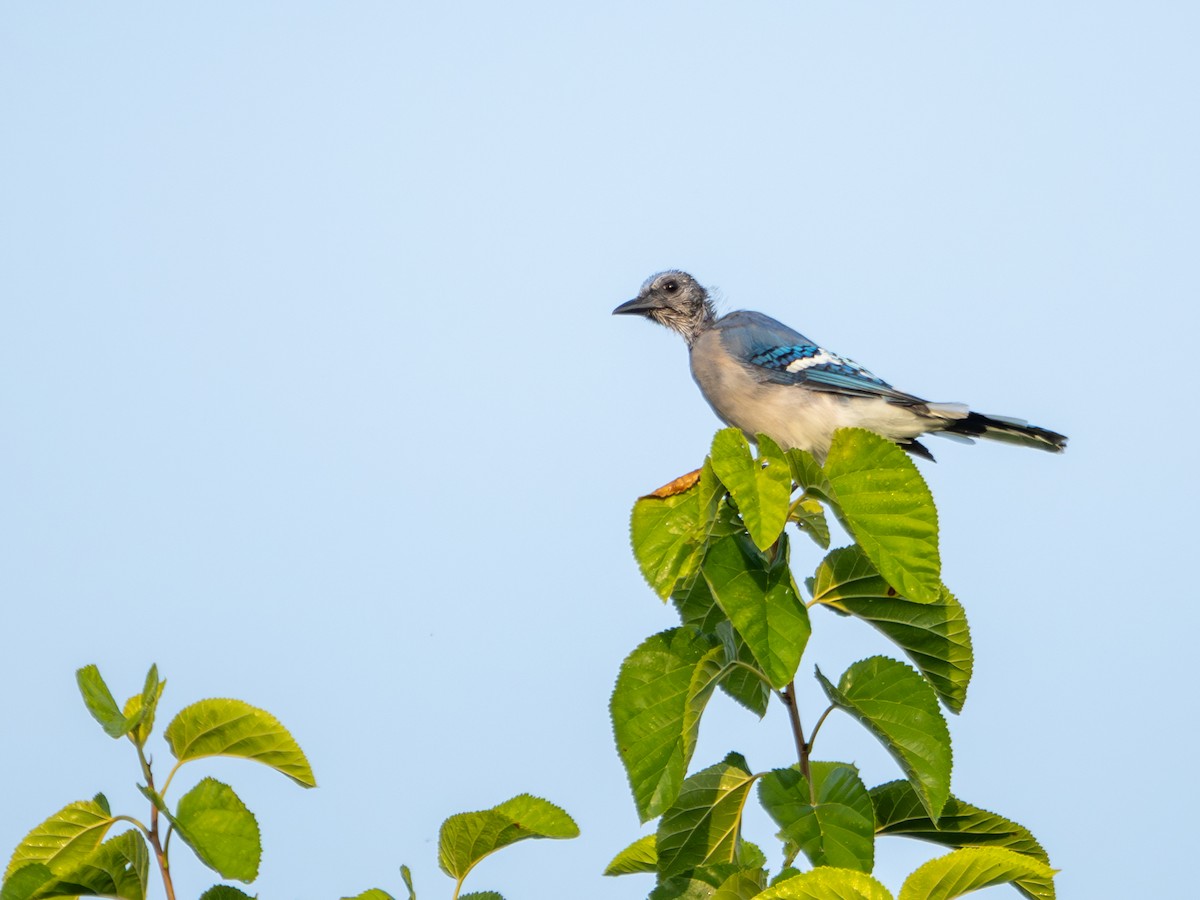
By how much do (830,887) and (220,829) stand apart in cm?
144

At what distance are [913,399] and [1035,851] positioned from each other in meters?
4.26

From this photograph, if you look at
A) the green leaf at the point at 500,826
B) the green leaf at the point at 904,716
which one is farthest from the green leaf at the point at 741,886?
the green leaf at the point at 904,716

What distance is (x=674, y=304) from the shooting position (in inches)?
379

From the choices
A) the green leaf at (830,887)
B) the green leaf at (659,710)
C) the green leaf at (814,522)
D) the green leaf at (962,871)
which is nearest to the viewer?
Answer: the green leaf at (830,887)

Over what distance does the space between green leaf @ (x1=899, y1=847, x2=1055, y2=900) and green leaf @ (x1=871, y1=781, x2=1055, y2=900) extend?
31.3 inches

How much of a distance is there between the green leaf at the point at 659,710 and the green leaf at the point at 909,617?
43 cm

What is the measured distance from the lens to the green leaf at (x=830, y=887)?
2.67 m

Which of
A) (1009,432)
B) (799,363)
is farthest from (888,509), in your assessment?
(799,363)

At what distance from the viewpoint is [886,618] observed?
148 inches

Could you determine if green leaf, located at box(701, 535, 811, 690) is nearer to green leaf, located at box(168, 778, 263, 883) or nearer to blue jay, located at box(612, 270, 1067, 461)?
green leaf, located at box(168, 778, 263, 883)

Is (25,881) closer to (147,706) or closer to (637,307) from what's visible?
(147,706)

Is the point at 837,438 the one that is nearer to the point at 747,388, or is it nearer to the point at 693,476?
the point at 693,476

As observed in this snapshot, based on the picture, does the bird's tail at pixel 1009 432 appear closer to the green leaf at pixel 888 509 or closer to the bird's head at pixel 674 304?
the bird's head at pixel 674 304

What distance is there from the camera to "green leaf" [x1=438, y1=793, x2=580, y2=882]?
11.1 ft
